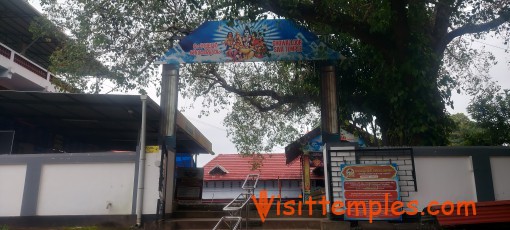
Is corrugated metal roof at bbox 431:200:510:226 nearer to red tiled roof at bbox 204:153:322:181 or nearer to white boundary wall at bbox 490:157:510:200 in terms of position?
white boundary wall at bbox 490:157:510:200

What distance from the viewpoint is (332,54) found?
9031 millimetres

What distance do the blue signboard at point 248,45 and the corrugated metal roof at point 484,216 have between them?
4360mm

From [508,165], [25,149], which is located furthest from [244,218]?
[25,149]

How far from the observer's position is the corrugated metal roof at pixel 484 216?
647cm

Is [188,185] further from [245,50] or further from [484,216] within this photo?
[484,216]

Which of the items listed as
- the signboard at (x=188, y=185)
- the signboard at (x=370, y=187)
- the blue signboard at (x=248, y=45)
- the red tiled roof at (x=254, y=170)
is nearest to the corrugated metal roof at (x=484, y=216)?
the signboard at (x=370, y=187)

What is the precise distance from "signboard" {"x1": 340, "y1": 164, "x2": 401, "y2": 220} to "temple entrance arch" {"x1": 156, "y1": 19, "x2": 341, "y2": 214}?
1.66m

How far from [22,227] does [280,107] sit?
9238 mm

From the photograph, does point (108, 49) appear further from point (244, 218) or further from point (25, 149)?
point (244, 218)

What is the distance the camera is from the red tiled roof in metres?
22.3

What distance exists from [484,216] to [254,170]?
15387mm

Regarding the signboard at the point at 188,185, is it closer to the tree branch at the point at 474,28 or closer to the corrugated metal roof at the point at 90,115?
the corrugated metal roof at the point at 90,115

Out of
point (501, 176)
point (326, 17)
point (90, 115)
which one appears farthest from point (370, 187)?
point (90, 115)

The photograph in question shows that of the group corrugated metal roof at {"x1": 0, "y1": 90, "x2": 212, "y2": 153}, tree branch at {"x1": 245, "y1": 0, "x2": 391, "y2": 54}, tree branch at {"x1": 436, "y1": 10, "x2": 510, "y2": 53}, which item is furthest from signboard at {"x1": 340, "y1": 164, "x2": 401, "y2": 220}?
tree branch at {"x1": 436, "y1": 10, "x2": 510, "y2": 53}
